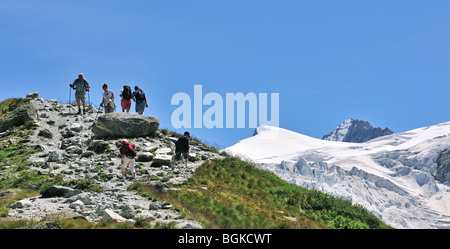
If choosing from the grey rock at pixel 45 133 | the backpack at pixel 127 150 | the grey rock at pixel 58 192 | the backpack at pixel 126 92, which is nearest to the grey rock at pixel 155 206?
the grey rock at pixel 58 192

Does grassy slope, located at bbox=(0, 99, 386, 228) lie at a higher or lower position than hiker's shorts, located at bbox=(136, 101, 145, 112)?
lower

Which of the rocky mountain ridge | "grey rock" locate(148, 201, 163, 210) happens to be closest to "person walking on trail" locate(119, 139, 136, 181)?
the rocky mountain ridge

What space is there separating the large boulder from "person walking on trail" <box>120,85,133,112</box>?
156cm

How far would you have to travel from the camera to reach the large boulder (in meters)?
27.5

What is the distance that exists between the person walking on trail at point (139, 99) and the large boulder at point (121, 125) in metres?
1.59

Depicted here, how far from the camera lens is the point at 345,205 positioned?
73.5ft

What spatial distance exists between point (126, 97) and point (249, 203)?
1608 cm

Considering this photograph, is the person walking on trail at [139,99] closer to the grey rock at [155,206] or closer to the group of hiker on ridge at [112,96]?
the group of hiker on ridge at [112,96]

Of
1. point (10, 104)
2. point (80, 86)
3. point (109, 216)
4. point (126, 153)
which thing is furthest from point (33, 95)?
point (109, 216)

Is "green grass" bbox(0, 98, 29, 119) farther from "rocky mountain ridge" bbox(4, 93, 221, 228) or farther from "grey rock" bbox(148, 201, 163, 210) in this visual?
A: "grey rock" bbox(148, 201, 163, 210)

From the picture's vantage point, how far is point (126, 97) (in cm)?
2948

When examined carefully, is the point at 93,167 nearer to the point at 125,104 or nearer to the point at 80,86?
the point at 125,104
